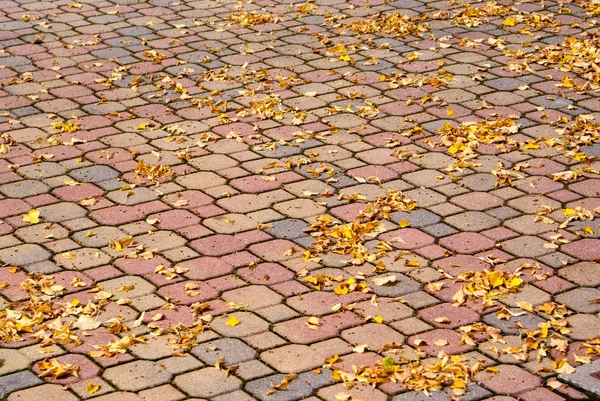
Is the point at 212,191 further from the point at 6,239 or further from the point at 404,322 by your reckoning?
the point at 404,322

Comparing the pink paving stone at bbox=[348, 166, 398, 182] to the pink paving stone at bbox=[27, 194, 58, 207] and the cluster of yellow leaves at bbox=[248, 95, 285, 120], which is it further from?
the pink paving stone at bbox=[27, 194, 58, 207]

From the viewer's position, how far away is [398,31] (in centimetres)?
882

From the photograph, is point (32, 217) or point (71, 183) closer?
point (32, 217)

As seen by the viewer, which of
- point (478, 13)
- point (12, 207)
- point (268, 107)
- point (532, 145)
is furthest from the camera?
point (478, 13)

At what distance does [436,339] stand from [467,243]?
1000mm

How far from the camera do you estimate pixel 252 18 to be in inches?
357

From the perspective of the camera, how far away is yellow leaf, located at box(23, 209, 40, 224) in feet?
18.7

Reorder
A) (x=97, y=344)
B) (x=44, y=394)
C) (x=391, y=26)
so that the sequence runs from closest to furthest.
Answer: (x=44, y=394) < (x=97, y=344) < (x=391, y=26)

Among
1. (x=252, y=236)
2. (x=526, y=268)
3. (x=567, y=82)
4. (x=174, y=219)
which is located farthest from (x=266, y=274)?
(x=567, y=82)

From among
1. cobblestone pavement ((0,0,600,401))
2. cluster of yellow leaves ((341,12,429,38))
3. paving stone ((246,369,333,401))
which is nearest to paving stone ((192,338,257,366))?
cobblestone pavement ((0,0,600,401))

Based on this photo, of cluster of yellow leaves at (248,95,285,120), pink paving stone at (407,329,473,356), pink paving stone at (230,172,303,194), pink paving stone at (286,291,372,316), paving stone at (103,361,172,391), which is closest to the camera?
paving stone at (103,361,172,391)

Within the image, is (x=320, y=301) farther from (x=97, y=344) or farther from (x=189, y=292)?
(x=97, y=344)

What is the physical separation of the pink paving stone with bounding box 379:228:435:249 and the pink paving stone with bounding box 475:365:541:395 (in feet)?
3.89

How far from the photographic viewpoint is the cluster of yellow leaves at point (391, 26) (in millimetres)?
8820
